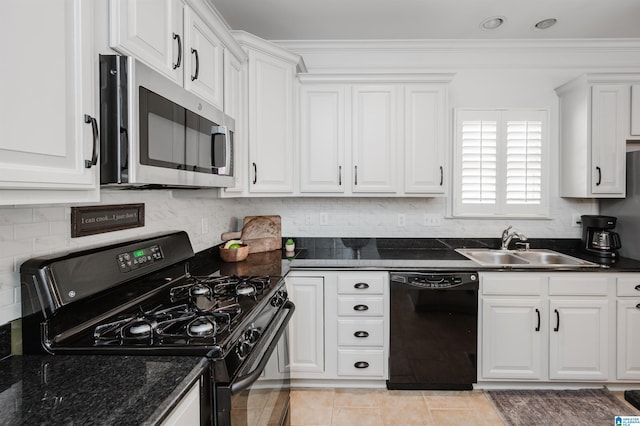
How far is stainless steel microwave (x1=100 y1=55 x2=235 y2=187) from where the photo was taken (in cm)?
110

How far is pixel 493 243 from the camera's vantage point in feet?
10.0

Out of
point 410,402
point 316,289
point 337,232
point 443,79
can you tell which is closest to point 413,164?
point 443,79

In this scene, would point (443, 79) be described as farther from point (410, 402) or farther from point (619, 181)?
point (410, 402)

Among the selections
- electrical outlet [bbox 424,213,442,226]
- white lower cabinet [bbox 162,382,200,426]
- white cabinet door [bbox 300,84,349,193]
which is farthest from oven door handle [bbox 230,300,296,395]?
electrical outlet [bbox 424,213,442,226]

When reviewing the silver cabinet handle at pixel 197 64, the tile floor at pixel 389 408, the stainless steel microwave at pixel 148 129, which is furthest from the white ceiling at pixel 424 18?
the tile floor at pixel 389 408

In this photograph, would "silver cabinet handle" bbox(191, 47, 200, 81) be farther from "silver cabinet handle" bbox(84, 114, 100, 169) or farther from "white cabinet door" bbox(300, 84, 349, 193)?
"white cabinet door" bbox(300, 84, 349, 193)

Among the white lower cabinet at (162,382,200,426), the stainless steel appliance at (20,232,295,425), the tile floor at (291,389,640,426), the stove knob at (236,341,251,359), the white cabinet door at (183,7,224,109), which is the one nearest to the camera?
the white lower cabinet at (162,382,200,426)

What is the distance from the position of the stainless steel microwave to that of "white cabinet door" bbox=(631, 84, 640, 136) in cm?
293

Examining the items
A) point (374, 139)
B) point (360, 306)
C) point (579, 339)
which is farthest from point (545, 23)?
point (360, 306)

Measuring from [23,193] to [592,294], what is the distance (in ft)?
9.88

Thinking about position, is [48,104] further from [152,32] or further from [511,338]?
[511,338]

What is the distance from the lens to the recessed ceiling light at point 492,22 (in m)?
2.63

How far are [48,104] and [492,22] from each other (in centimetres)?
287

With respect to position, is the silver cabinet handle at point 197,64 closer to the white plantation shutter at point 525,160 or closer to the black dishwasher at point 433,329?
the black dishwasher at point 433,329
